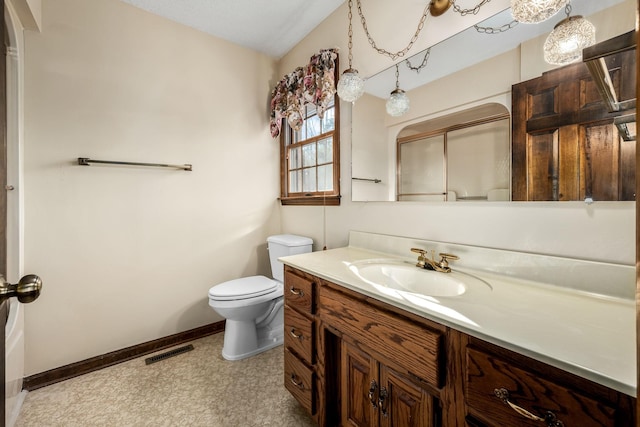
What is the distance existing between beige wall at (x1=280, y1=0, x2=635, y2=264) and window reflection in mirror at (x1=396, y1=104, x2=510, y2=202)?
0.18 feet

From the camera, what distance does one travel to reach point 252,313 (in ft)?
5.88

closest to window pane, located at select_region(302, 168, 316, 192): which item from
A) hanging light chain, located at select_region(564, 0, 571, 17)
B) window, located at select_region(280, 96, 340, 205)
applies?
window, located at select_region(280, 96, 340, 205)

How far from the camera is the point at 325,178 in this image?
200cm

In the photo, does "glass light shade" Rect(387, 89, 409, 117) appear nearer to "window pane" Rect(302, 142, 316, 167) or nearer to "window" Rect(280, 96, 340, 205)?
"window" Rect(280, 96, 340, 205)

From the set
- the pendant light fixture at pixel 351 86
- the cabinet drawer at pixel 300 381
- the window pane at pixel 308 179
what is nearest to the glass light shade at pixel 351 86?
the pendant light fixture at pixel 351 86

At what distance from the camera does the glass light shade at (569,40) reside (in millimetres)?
854

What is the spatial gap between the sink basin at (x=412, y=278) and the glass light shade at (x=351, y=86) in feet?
3.17

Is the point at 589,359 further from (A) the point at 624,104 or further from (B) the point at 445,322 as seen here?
(A) the point at 624,104

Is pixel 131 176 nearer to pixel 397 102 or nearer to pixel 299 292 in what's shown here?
pixel 299 292

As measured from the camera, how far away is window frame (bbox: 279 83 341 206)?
5.98 ft

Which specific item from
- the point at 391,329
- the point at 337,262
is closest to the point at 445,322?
the point at 391,329

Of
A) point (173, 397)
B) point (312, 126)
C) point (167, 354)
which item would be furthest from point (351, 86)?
point (167, 354)

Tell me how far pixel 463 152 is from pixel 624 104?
1.54ft

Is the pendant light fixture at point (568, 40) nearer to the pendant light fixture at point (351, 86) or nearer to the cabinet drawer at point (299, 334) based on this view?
the pendant light fixture at point (351, 86)
